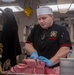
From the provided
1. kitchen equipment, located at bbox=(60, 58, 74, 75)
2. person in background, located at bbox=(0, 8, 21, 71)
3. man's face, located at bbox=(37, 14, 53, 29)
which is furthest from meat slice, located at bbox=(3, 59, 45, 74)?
person in background, located at bbox=(0, 8, 21, 71)

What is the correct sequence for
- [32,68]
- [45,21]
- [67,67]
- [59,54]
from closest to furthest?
[67,67], [32,68], [59,54], [45,21]

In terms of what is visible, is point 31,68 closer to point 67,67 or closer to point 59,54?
point 67,67

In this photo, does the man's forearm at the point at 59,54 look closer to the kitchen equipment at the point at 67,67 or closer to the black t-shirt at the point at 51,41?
the black t-shirt at the point at 51,41

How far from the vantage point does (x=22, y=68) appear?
154cm

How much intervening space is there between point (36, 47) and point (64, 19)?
9.10 ft

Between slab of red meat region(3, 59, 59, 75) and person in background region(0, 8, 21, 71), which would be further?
person in background region(0, 8, 21, 71)

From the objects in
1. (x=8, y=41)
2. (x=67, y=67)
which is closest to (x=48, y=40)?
(x=8, y=41)

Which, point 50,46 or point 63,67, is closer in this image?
point 63,67

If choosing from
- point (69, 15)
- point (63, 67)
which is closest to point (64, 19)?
point (69, 15)

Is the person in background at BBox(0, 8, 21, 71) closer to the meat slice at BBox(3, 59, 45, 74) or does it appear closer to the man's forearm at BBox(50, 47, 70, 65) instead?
the man's forearm at BBox(50, 47, 70, 65)

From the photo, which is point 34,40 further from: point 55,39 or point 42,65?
point 42,65

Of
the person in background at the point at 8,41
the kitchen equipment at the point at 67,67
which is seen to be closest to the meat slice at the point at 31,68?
the kitchen equipment at the point at 67,67

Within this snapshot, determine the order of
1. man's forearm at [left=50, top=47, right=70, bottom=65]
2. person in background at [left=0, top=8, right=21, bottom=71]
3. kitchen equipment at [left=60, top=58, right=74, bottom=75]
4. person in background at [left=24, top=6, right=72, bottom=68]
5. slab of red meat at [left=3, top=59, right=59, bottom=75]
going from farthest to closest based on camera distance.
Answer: person in background at [left=0, top=8, right=21, bottom=71]
person in background at [left=24, top=6, right=72, bottom=68]
man's forearm at [left=50, top=47, right=70, bottom=65]
slab of red meat at [left=3, top=59, right=59, bottom=75]
kitchen equipment at [left=60, top=58, right=74, bottom=75]

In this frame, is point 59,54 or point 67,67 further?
point 59,54
